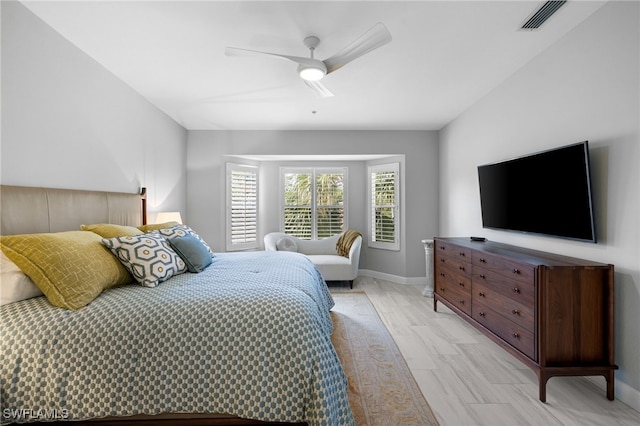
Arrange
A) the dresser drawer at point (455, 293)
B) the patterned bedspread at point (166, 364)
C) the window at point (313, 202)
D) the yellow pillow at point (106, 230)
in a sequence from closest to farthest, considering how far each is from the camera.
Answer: the patterned bedspread at point (166, 364), the yellow pillow at point (106, 230), the dresser drawer at point (455, 293), the window at point (313, 202)

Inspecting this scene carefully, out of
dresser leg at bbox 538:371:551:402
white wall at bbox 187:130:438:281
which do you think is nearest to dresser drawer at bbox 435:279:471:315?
dresser leg at bbox 538:371:551:402

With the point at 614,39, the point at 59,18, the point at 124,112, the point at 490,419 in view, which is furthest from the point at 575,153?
the point at 124,112

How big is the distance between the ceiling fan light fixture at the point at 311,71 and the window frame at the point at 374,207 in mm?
2953

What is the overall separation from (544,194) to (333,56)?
2.00 m

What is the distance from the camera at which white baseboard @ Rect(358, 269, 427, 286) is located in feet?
16.1

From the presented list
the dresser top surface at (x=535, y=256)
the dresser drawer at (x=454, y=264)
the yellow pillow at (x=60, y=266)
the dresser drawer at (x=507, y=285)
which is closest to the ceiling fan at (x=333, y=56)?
the yellow pillow at (x=60, y=266)

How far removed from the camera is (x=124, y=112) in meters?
3.09

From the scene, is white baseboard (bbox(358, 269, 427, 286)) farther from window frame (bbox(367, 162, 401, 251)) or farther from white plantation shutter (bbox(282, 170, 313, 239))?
white plantation shutter (bbox(282, 170, 313, 239))

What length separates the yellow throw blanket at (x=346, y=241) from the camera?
489 centimetres

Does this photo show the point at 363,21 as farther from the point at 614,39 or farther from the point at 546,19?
A: the point at 614,39

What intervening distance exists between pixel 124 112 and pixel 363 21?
8.31 ft

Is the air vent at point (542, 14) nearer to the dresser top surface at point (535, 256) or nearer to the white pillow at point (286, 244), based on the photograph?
the dresser top surface at point (535, 256)

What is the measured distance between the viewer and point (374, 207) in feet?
17.6

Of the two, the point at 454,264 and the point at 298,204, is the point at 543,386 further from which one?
the point at 298,204
